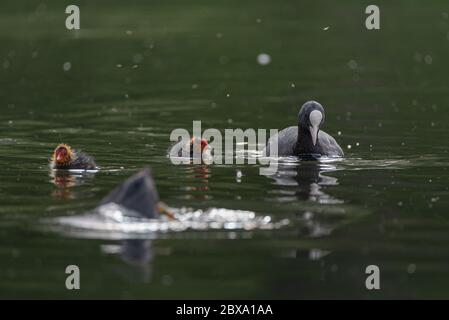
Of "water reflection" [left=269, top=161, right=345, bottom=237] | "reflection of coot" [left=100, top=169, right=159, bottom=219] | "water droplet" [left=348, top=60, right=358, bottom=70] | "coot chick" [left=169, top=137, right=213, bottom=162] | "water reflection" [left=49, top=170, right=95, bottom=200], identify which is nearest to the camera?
"reflection of coot" [left=100, top=169, right=159, bottom=219]

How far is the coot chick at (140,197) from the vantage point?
9859 mm

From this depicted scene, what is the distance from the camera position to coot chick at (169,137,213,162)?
14.4m

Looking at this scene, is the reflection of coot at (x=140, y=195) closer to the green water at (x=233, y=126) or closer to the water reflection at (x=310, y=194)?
the green water at (x=233, y=126)

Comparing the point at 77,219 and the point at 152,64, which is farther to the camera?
the point at 152,64

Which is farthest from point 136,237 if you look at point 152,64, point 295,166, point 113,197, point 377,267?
point 152,64

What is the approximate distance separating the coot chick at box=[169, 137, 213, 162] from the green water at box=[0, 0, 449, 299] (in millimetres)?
266

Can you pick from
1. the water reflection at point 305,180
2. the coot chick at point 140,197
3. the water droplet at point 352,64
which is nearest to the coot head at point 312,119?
the water reflection at point 305,180

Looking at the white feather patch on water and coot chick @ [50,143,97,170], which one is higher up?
coot chick @ [50,143,97,170]

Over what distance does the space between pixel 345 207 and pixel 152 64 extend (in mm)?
13556

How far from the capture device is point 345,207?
11.2 meters

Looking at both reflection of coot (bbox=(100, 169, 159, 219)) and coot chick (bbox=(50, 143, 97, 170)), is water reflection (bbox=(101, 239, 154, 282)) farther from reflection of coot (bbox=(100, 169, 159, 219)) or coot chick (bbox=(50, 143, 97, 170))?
coot chick (bbox=(50, 143, 97, 170))

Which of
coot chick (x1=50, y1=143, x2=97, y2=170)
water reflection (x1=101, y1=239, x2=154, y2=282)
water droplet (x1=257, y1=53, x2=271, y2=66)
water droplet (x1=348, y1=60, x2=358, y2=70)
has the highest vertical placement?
water droplet (x1=257, y1=53, x2=271, y2=66)

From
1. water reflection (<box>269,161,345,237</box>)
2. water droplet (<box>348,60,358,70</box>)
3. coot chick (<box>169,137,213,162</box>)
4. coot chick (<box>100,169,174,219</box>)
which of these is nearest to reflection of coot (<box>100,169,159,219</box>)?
coot chick (<box>100,169,174,219</box>)

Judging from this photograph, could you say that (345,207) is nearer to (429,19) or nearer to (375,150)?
(375,150)
